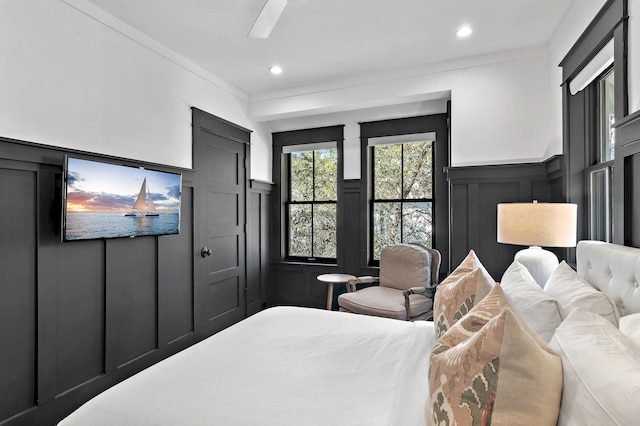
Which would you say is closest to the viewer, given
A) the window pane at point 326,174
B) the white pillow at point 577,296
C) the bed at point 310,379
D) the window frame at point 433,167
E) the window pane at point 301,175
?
the bed at point 310,379

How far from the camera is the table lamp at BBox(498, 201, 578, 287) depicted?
220cm

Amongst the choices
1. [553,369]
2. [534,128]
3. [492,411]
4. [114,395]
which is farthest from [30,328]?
[534,128]

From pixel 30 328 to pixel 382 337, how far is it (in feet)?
6.91

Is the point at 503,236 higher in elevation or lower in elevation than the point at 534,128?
lower

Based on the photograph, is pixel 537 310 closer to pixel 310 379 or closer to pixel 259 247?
pixel 310 379

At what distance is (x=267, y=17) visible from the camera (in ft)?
6.53

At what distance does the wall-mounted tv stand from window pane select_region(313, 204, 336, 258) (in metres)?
1.97

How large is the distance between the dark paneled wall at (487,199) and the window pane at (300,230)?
194 cm

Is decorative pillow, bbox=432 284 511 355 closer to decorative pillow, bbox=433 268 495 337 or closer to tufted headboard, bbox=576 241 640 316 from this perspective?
decorative pillow, bbox=433 268 495 337

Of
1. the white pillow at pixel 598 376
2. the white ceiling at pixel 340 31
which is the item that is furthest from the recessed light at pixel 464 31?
the white pillow at pixel 598 376

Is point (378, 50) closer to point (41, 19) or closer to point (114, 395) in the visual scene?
point (41, 19)

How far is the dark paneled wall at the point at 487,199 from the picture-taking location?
307 centimetres

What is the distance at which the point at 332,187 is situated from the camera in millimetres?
4488

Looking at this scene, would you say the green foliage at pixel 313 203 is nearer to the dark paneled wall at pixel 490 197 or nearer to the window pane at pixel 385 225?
the window pane at pixel 385 225
